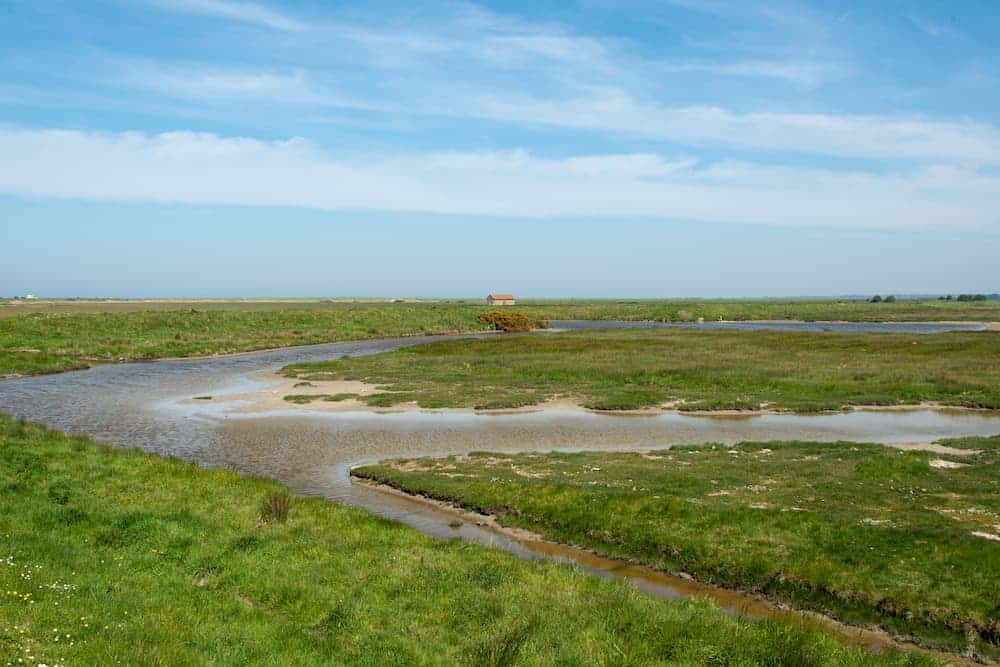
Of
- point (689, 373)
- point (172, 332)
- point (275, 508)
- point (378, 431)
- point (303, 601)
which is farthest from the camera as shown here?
point (172, 332)

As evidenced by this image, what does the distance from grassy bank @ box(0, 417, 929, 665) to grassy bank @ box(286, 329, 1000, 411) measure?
23.6 meters

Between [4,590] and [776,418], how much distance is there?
1351 inches

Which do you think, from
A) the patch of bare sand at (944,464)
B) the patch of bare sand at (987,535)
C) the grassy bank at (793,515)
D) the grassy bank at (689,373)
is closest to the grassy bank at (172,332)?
the grassy bank at (689,373)

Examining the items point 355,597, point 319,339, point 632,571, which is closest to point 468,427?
point 632,571

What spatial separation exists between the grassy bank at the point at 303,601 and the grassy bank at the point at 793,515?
2614 millimetres

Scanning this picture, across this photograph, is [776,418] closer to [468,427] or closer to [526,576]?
[468,427]

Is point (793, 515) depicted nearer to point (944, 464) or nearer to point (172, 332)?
point (944, 464)

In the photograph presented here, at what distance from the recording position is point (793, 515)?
18438mm

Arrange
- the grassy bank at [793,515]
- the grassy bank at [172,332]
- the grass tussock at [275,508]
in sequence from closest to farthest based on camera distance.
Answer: the grassy bank at [793,515] → the grass tussock at [275,508] → the grassy bank at [172,332]

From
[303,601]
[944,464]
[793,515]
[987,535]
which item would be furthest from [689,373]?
[303,601]

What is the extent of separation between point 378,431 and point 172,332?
203 ft

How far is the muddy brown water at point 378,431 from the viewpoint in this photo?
24859mm

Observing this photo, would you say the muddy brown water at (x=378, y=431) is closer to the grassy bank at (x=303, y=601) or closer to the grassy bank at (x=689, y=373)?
the grassy bank at (x=689, y=373)

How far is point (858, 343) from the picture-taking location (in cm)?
7250
